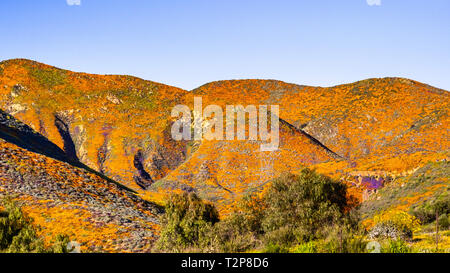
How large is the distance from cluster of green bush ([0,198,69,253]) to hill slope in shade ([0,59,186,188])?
153 ft

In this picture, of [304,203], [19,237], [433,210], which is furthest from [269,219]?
[19,237]

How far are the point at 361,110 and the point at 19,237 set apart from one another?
85.0 metres

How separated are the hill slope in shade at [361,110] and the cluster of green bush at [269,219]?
47.1 meters

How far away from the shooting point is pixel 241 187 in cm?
5738

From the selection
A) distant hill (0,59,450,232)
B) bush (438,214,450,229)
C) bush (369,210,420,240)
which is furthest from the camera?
distant hill (0,59,450,232)

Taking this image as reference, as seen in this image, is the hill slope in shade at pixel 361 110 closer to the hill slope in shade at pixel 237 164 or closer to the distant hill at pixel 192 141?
the distant hill at pixel 192 141

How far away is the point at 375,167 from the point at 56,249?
36.0 metres

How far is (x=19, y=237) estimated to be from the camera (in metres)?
15.6

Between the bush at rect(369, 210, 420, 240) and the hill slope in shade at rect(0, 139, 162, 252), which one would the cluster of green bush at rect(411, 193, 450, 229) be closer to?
the bush at rect(369, 210, 420, 240)

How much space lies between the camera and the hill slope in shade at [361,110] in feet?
235

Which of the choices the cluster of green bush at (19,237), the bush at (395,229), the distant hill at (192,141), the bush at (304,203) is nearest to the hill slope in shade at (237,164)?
the distant hill at (192,141)

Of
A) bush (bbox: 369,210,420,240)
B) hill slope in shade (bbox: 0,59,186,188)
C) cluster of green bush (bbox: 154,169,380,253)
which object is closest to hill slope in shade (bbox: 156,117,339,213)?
hill slope in shade (bbox: 0,59,186,188)

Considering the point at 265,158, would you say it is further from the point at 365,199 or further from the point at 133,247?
the point at 133,247

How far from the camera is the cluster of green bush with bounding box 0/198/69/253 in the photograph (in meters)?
14.9
